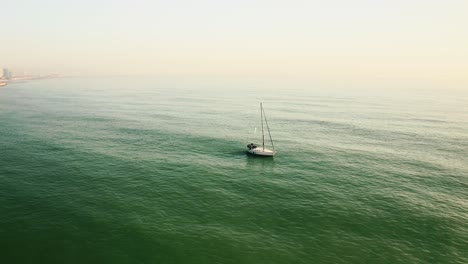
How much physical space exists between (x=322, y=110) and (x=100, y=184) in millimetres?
146271

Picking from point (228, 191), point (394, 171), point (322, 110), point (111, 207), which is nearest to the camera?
point (111, 207)

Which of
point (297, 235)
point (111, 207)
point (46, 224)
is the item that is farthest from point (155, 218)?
point (297, 235)

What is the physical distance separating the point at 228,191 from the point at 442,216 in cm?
3988

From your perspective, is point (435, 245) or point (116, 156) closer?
point (435, 245)

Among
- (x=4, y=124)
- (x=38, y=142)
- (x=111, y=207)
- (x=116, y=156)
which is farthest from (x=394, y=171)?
(x=4, y=124)

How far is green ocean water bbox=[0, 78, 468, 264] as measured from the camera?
1748 inches

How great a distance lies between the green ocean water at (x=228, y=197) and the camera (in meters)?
44.4

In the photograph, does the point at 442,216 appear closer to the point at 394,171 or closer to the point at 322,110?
the point at 394,171

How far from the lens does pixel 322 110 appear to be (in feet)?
608

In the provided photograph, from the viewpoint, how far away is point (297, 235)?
159 feet

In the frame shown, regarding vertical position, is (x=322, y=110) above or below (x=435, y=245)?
above

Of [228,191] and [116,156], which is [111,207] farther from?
[116,156]

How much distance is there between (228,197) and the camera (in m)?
61.9

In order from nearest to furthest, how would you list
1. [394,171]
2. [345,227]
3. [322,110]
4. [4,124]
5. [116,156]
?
[345,227]
[394,171]
[116,156]
[4,124]
[322,110]
